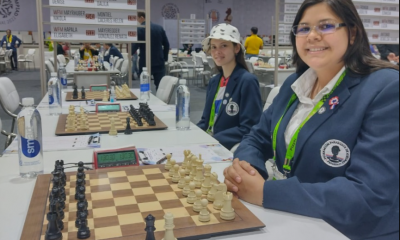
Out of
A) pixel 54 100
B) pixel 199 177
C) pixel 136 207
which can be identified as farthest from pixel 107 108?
pixel 136 207

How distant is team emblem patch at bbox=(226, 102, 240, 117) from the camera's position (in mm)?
2545

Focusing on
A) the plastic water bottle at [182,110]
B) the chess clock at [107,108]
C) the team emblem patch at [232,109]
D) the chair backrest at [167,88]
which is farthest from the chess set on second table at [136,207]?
the chair backrest at [167,88]

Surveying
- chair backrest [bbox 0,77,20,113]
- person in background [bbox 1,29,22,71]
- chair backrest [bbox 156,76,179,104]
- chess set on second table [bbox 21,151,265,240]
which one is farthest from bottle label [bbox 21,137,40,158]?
person in background [bbox 1,29,22,71]

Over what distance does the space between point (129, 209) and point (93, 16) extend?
3520mm

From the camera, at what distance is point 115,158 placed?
5.00 feet

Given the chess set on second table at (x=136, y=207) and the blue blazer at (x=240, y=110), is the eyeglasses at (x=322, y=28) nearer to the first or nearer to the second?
the chess set on second table at (x=136, y=207)

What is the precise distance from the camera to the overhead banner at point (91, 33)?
4156mm

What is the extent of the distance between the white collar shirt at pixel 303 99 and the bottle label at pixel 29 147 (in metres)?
1.01

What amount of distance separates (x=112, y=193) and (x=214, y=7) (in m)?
16.7

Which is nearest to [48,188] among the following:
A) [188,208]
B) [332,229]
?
[188,208]

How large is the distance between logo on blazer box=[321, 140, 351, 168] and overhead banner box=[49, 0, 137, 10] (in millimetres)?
3475

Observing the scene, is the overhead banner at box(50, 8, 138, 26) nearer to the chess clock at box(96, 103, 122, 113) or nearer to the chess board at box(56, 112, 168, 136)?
the chess clock at box(96, 103, 122, 113)

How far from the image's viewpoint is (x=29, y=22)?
14766mm

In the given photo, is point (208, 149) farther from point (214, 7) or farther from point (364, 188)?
point (214, 7)
